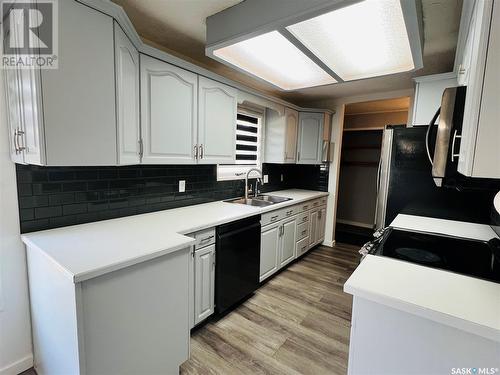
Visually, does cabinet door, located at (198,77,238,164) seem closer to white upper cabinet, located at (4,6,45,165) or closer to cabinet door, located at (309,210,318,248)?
white upper cabinet, located at (4,6,45,165)

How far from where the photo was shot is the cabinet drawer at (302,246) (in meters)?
3.23

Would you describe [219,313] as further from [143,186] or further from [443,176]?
[443,176]

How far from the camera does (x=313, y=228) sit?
3578mm

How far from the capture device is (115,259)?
1.16 meters

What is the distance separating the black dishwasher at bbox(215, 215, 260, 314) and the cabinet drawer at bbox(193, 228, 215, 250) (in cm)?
6

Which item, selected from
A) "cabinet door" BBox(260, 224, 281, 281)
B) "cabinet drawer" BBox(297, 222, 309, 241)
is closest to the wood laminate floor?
"cabinet door" BBox(260, 224, 281, 281)

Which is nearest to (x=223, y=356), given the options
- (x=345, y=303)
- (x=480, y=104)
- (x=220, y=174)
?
(x=345, y=303)

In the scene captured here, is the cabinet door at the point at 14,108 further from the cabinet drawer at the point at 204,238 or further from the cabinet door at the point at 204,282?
the cabinet door at the point at 204,282

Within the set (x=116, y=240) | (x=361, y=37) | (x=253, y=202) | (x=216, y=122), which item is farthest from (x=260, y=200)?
(x=361, y=37)

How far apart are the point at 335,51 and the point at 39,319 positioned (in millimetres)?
2477

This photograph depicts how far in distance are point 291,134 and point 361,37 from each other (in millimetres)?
1980

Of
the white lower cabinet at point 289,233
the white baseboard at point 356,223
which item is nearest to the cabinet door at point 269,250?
the white lower cabinet at point 289,233

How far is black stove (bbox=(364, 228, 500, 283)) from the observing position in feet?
4.08

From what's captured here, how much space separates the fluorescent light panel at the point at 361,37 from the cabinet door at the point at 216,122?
957 millimetres
